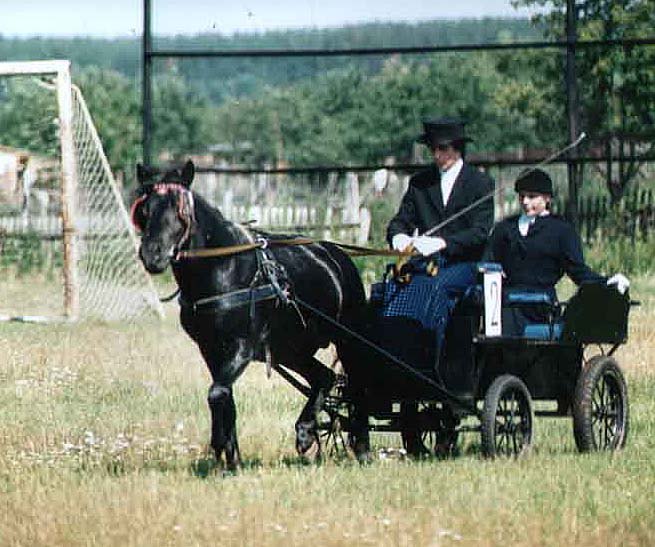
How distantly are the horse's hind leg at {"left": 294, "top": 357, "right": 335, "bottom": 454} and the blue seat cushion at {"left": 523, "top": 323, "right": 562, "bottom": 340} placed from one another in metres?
1.33

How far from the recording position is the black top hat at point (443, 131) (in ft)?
42.5

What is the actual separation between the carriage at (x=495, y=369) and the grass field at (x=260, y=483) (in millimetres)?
272

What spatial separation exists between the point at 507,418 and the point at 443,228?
1237 mm

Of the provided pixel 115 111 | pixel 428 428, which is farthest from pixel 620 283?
pixel 115 111

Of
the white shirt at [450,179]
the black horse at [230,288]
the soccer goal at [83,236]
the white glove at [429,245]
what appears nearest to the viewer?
the black horse at [230,288]

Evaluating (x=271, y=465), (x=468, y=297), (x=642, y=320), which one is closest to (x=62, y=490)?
(x=271, y=465)

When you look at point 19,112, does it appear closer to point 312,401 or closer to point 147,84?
point 147,84

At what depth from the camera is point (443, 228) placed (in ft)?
43.0

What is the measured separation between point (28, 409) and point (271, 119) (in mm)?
59505

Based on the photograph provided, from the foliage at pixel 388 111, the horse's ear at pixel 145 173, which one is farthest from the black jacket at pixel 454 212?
the foliage at pixel 388 111

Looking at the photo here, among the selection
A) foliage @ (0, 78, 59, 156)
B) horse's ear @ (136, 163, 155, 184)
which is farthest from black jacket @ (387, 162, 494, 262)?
foliage @ (0, 78, 59, 156)

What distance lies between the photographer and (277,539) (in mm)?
9828

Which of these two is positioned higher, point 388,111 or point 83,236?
point 388,111

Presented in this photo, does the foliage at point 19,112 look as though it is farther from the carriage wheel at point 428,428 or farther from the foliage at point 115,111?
the carriage wheel at point 428,428
